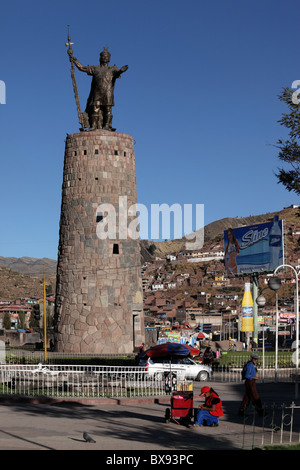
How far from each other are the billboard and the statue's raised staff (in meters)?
26.4

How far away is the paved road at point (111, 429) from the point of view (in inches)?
510

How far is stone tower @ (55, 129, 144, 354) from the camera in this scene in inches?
1443

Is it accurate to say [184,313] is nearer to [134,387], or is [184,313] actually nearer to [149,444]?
[134,387]

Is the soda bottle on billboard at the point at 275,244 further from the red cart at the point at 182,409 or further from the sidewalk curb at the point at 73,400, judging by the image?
the red cart at the point at 182,409

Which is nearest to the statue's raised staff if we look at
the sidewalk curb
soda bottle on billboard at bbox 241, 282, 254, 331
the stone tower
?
the stone tower

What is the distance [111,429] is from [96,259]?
72.6ft

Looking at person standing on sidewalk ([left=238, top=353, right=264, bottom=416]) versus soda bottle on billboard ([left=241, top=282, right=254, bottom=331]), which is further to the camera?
soda bottle on billboard ([left=241, top=282, right=254, bottom=331])

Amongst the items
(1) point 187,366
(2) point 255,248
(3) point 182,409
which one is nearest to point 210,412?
(3) point 182,409

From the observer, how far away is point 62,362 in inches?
1284

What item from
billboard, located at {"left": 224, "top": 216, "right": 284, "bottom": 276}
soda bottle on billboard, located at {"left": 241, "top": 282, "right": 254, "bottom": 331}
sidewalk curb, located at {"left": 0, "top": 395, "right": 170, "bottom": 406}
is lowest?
sidewalk curb, located at {"left": 0, "top": 395, "right": 170, "bottom": 406}

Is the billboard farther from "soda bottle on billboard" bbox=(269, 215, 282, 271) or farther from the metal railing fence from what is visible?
the metal railing fence

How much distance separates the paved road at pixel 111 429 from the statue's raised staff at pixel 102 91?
21335mm
